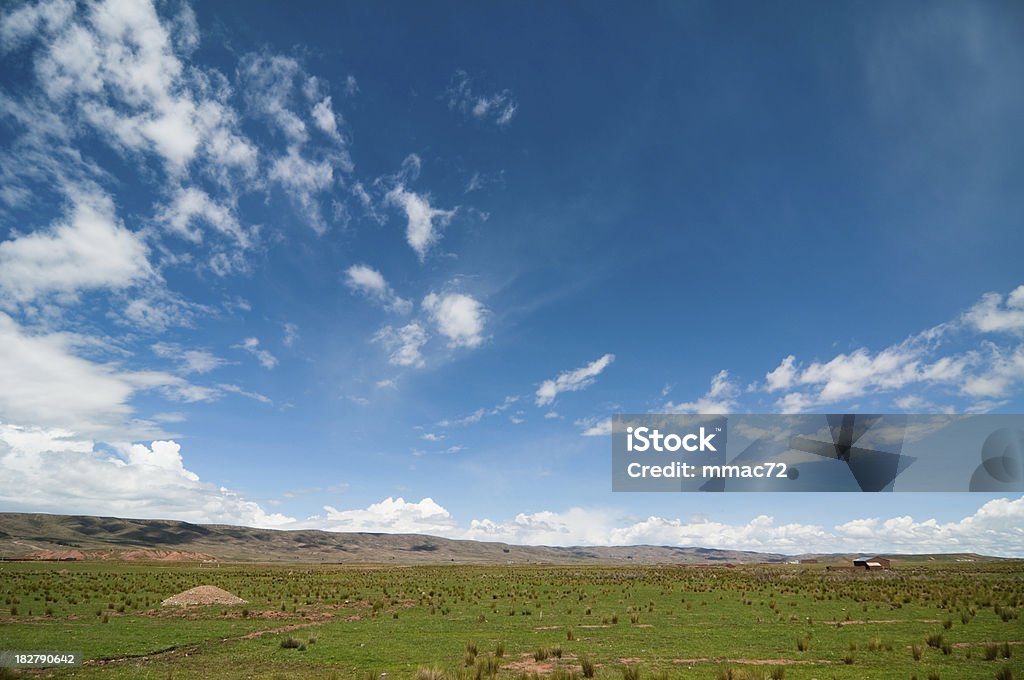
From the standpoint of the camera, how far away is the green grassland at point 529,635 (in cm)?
1809

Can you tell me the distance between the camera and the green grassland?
59.4ft

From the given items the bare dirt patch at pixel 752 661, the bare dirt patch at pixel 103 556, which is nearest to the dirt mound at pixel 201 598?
the bare dirt patch at pixel 752 661

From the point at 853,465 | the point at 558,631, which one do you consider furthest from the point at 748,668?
the point at 853,465

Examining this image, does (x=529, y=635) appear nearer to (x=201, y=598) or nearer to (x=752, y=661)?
(x=752, y=661)

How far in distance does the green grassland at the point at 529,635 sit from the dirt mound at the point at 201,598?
3.62ft

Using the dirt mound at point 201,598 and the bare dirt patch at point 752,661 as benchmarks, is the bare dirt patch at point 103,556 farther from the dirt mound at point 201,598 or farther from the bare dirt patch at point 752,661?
the bare dirt patch at point 752,661

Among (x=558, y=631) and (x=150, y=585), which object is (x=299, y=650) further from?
(x=150, y=585)

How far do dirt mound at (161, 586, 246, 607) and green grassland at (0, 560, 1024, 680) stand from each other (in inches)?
43.5

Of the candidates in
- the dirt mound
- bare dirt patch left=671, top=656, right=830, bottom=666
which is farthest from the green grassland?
the dirt mound

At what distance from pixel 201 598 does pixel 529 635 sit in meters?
24.6

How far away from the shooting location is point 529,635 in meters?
25.3

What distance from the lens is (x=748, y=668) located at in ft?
58.1

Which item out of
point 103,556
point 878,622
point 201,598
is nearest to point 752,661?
point 878,622

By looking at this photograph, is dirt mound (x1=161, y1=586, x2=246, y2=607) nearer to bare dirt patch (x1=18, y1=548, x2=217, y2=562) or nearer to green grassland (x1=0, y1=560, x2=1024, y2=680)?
green grassland (x1=0, y1=560, x2=1024, y2=680)
